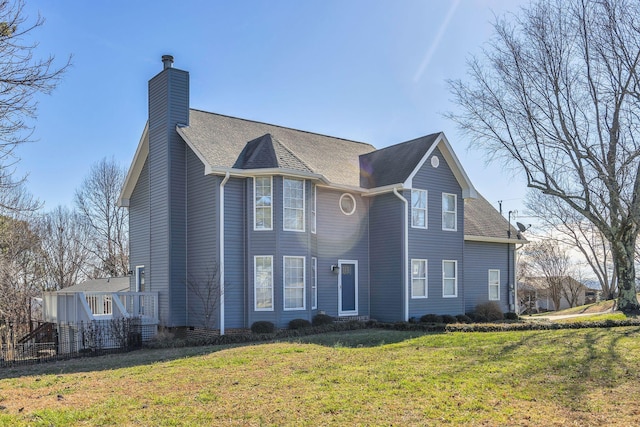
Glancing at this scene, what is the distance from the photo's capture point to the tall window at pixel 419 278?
64.3 feet

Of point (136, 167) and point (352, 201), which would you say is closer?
point (352, 201)

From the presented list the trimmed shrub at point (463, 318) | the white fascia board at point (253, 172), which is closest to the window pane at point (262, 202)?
the white fascia board at point (253, 172)

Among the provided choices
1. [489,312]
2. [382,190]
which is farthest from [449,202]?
[489,312]

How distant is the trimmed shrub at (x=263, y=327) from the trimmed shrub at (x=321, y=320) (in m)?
1.65

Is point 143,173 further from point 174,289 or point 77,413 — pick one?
point 77,413

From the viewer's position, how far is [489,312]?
22.0 m

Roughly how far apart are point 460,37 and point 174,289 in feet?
40.0

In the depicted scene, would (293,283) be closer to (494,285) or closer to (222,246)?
(222,246)

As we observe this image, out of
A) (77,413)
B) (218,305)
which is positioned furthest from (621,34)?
(77,413)

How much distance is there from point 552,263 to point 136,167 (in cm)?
3847

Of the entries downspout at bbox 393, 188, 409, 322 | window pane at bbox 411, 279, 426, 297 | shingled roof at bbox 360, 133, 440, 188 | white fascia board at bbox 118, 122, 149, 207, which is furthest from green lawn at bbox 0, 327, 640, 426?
white fascia board at bbox 118, 122, 149, 207

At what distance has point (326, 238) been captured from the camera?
18844 millimetres

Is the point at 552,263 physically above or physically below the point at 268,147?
below

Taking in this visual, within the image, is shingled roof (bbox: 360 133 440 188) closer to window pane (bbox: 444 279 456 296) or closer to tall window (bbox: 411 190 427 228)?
tall window (bbox: 411 190 427 228)
